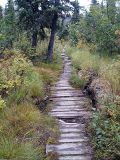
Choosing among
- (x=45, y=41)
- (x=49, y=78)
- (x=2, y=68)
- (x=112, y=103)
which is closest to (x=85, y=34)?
(x=45, y=41)

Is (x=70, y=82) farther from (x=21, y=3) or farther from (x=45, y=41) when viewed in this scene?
(x=45, y=41)

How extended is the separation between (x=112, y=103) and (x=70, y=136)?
1215 millimetres

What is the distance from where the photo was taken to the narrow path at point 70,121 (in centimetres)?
666

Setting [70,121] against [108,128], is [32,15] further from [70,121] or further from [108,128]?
[108,128]

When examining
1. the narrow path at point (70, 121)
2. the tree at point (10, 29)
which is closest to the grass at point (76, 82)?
the narrow path at point (70, 121)

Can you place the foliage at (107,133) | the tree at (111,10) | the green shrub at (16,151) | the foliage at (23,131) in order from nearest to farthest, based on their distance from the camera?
1. the green shrub at (16,151)
2. the foliage at (23,131)
3. the foliage at (107,133)
4. the tree at (111,10)

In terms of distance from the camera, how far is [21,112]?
775 cm

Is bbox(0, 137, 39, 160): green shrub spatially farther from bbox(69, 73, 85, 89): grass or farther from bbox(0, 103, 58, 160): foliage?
bbox(69, 73, 85, 89): grass

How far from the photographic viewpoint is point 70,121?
8.67 metres

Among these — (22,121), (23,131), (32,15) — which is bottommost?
(23,131)

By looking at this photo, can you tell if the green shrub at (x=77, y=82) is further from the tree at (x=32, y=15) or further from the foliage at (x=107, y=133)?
the tree at (x=32, y=15)

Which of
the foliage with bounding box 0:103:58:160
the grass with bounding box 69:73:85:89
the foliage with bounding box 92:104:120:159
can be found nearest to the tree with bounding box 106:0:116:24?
the grass with bounding box 69:73:85:89

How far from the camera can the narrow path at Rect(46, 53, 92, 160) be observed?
666cm

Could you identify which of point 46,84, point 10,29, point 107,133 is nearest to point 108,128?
point 107,133
